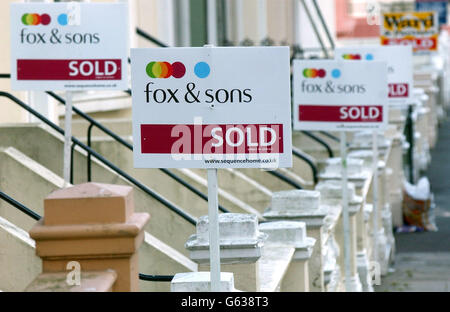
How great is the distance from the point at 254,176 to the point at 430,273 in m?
3.42

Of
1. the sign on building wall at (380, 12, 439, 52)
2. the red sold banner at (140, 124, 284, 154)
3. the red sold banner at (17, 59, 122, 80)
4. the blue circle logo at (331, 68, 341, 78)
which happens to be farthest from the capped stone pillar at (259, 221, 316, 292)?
the sign on building wall at (380, 12, 439, 52)

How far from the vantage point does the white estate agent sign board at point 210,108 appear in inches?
218

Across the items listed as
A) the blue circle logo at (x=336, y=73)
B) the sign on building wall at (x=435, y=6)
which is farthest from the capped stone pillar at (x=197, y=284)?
the sign on building wall at (x=435, y=6)

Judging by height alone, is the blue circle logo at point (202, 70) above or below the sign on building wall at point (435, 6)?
below

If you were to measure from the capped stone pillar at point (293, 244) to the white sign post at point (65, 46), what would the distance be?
1578 millimetres

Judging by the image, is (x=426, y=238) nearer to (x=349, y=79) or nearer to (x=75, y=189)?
(x=349, y=79)

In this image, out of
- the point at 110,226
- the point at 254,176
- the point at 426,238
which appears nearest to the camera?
the point at 110,226

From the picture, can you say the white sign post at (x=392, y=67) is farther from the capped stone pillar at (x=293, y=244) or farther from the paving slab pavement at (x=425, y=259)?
the capped stone pillar at (x=293, y=244)

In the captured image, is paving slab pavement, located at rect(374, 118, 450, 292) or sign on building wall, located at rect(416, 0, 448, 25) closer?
paving slab pavement, located at rect(374, 118, 450, 292)

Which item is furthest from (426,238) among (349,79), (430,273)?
(349,79)

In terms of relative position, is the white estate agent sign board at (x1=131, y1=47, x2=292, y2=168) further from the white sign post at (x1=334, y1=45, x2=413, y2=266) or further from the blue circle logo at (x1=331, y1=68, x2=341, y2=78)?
the white sign post at (x1=334, y1=45, x2=413, y2=266)

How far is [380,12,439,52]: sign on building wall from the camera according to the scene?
21719mm

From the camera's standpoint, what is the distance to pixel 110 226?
16.7ft

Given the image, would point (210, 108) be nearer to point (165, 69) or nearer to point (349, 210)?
point (165, 69)
